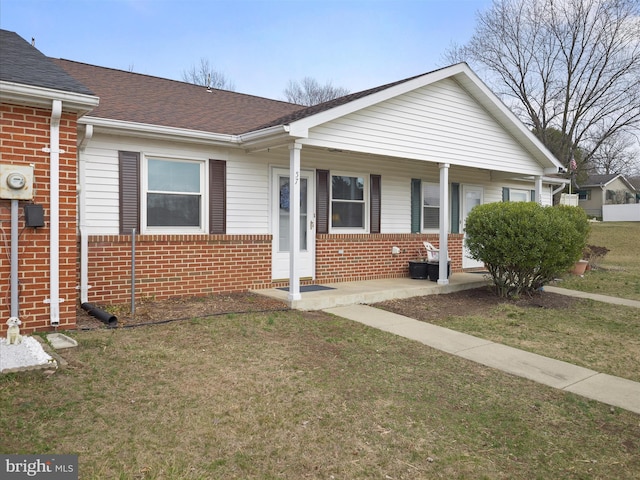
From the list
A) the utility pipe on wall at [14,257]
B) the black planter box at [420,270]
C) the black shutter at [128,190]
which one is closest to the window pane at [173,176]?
the black shutter at [128,190]

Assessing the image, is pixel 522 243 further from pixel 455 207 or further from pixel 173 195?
pixel 173 195

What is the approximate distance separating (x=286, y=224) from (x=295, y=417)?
5600 mm

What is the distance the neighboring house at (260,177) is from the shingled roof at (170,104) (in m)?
0.05

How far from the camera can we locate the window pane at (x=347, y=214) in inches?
377

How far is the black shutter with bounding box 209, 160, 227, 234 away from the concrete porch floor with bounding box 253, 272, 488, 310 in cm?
135

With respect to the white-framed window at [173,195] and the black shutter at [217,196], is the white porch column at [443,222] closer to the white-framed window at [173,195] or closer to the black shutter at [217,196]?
the black shutter at [217,196]


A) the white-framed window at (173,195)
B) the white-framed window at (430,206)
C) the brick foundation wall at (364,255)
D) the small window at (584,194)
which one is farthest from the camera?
the small window at (584,194)

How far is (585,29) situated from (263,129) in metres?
21.0

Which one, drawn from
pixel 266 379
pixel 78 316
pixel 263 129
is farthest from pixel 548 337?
pixel 78 316

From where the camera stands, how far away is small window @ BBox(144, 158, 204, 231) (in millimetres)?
7383

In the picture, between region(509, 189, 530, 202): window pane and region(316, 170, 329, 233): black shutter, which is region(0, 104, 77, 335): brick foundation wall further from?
region(509, 189, 530, 202): window pane

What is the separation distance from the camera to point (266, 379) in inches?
168

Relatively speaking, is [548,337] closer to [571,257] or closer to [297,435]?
[571,257]

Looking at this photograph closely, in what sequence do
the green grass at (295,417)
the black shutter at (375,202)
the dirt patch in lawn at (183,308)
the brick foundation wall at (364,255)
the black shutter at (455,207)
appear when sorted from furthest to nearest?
the black shutter at (455,207) < the black shutter at (375,202) < the brick foundation wall at (364,255) < the dirt patch in lawn at (183,308) < the green grass at (295,417)
